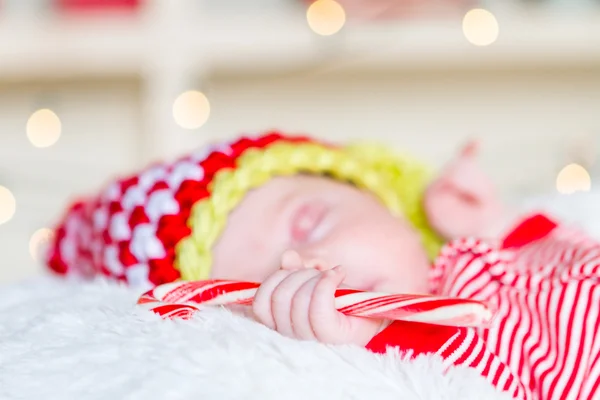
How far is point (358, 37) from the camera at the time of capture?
5.32 feet

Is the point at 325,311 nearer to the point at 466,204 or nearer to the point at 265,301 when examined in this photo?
the point at 265,301

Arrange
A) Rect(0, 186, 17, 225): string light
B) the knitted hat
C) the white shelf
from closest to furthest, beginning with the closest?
the knitted hat, the white shelf, Rect(0, 186, 17, 225): string light

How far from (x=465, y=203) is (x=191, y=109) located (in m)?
0.86

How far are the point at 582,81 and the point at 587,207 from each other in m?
1.05

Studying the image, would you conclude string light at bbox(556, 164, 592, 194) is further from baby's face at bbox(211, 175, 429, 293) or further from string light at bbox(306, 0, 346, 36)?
baby's face at bbox(211, 175, 429, 293)

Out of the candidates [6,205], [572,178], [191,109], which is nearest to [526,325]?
[572,178]

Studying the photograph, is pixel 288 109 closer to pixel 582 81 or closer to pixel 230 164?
pixel 582 81

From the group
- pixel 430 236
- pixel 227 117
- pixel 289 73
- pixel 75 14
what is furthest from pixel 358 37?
pixel 430 236

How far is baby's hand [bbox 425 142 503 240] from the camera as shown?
93 centimetres

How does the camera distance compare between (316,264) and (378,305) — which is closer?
(378,305)

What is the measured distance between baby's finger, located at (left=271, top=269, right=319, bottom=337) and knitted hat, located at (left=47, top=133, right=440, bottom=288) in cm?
22

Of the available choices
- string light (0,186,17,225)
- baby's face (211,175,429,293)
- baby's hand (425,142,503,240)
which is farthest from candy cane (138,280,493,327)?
A: string light (0,186,17,225)

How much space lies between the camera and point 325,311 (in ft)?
1.59

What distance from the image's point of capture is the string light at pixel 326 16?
5.19 ft
